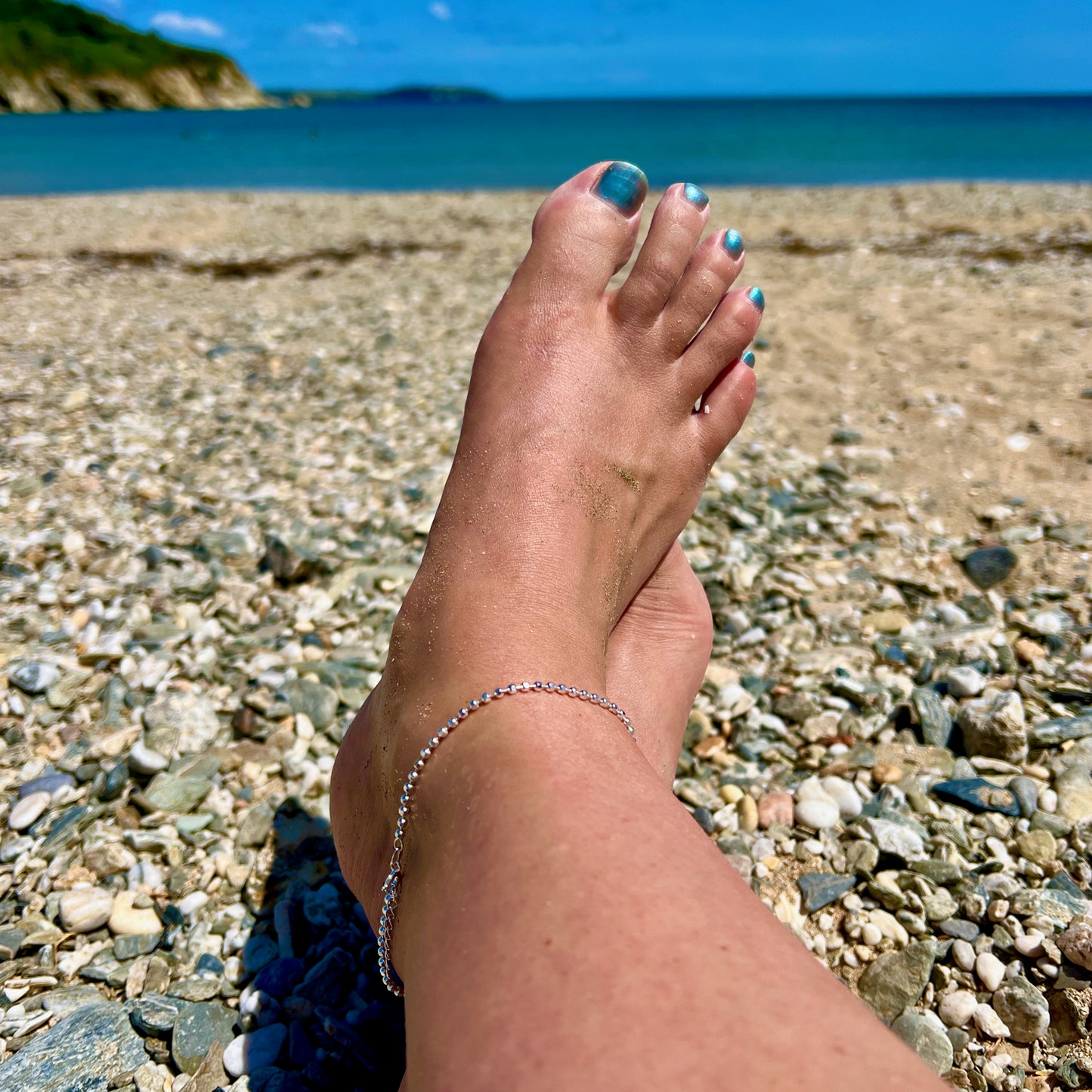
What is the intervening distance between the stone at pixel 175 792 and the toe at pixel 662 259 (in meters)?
1.29

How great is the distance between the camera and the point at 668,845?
879 mm

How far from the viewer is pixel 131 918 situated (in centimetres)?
133

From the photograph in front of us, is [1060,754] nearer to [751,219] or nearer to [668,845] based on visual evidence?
[668,845]

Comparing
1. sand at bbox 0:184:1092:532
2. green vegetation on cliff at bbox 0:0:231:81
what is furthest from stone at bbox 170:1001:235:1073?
green vegetation on cliff at bbox 0:0:231:81

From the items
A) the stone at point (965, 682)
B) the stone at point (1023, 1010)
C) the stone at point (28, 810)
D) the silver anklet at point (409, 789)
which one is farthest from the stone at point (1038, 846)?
the stone at point (28, 810)

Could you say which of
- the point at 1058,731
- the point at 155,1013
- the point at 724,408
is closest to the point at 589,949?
the point at 155,1013

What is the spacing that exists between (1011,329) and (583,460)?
3.09m

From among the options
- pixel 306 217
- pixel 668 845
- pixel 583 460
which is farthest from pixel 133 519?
pixel 306 217

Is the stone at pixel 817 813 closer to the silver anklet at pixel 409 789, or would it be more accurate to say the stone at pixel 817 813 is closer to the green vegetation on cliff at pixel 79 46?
the silver anklet at pixel 409 789

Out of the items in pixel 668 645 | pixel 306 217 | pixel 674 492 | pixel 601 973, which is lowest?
pixel 306 217

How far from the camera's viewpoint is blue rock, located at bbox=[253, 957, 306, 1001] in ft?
4.09

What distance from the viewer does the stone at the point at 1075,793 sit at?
1.45 meters

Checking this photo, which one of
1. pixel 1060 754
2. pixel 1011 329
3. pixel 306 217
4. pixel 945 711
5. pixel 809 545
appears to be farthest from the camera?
pixel 306 217

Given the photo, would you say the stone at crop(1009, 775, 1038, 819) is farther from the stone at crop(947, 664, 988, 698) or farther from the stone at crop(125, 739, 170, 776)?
the stone at crop(125, 739, 170, 776)
